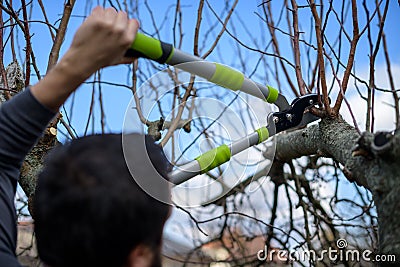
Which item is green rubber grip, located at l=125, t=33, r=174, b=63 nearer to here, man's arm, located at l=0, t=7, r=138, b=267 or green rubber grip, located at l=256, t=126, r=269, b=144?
man's arm, located at l=0, t=7, r=138, b=267

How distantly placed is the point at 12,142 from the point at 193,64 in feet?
1.08

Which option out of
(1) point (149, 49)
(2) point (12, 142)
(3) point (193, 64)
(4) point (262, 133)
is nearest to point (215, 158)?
(4) point (262, 133)

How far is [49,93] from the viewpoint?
2.11 feet

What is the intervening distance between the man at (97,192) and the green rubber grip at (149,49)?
3.4 inches

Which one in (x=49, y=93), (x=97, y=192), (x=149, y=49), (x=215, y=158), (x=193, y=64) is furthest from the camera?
(x=215, y=158)

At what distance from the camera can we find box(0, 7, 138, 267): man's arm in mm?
612

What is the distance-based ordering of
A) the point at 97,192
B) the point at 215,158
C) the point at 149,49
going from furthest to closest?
the point at 215,158, the point at 149,49, the point at 97,192

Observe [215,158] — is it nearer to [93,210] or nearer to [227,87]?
[227,87]

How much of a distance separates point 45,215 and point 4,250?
22 centimetres

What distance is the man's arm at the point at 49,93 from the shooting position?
0.61 m

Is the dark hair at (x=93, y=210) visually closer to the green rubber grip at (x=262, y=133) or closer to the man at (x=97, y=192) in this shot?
the man at (x=97, y=192)

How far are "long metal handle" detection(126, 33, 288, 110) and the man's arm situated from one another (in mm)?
45

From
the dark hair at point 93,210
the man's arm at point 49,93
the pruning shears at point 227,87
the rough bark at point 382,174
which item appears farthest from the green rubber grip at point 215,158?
the dark hair at point 93,210

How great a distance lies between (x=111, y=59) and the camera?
0.63m
